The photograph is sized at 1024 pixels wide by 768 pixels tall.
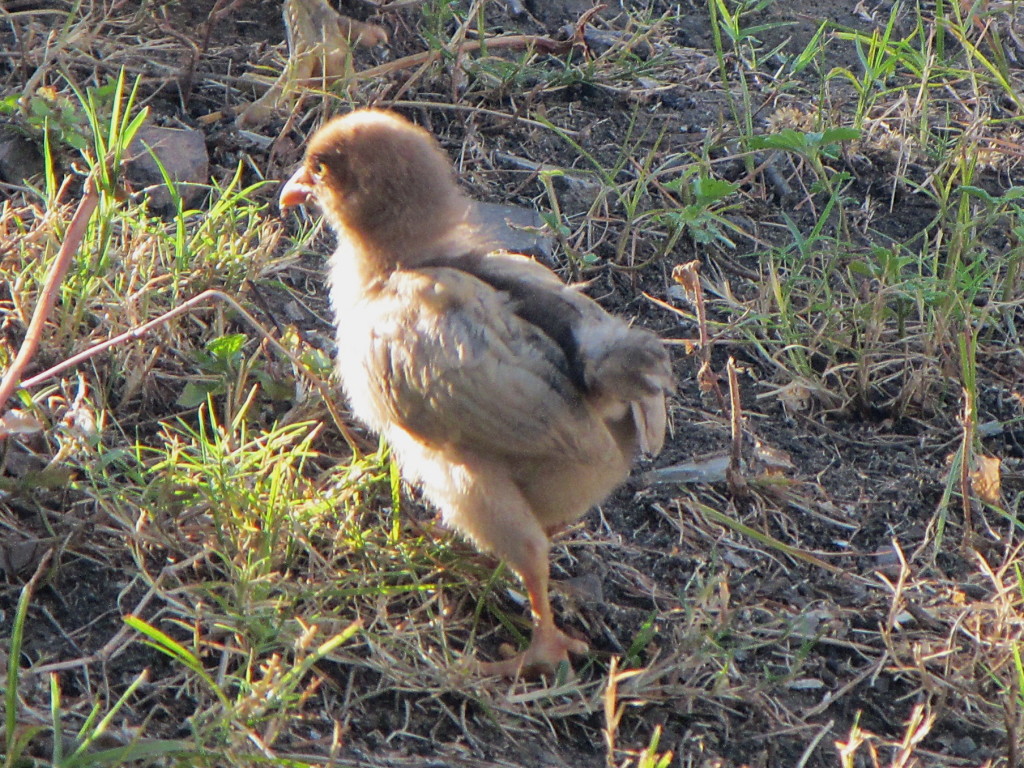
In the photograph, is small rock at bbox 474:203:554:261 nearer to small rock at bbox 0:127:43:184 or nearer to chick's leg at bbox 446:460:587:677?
chick's leg at bbox 446:460:587:677

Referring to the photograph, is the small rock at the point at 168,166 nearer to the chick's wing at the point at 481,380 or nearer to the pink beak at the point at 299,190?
the pink beak at the point at 299,190

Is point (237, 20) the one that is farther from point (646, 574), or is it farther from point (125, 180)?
point (646, 574)

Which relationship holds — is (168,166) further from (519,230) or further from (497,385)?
(497,385)

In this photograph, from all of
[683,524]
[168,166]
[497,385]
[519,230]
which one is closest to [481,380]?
[497,385]

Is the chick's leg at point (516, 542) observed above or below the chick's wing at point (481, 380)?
below

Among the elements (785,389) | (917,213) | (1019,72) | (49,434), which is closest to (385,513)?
(49,434)

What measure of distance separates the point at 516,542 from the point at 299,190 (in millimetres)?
1389

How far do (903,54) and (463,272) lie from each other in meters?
2.93

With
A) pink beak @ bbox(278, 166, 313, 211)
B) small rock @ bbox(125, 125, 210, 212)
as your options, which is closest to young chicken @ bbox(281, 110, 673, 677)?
pink beak @ bbox(278, 166, 313, 211)

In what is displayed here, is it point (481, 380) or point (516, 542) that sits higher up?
point (481, 380)

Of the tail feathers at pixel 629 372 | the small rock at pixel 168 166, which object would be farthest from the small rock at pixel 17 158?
the tail feathers at pixel 629 372

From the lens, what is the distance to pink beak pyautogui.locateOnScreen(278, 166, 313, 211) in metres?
3.97

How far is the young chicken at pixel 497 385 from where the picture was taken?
10.7ft

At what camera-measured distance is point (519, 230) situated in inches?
192
